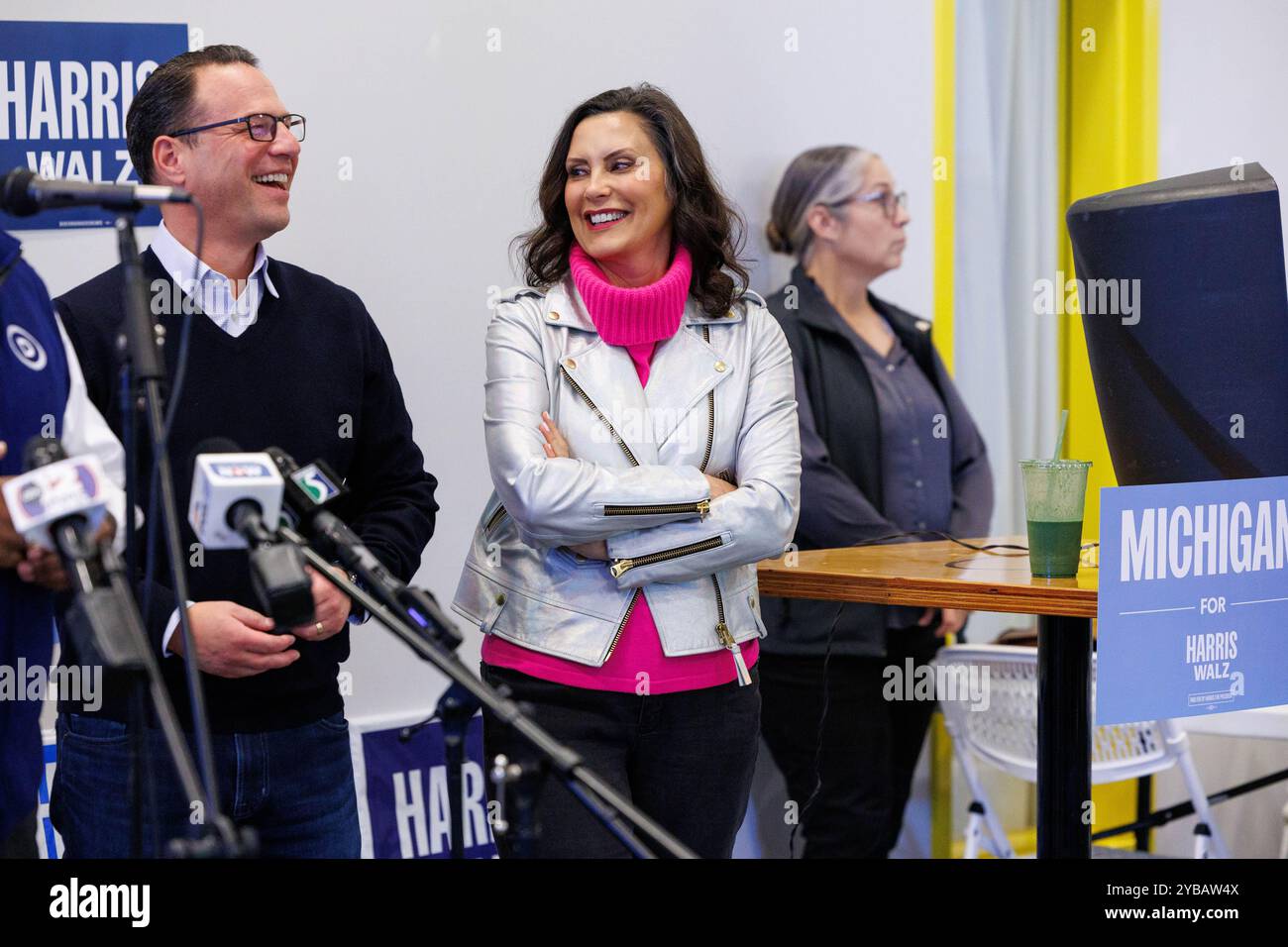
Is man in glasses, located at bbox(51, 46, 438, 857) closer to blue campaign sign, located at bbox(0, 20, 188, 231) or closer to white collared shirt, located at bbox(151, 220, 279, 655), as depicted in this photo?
white collared shirt, located at bbox(151, 220, 279, 655)

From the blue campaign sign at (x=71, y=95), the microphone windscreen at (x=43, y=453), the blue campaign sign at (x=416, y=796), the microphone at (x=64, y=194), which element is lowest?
the blue campaign sign at (x=416, y=796)

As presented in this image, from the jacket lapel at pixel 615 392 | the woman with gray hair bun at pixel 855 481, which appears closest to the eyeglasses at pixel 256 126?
the jacket lapel at pixel 615 392

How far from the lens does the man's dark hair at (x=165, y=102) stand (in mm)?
2188

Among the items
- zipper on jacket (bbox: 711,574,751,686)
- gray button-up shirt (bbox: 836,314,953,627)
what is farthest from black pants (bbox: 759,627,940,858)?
zipper on jacket (bbox: 711,574,751,686)

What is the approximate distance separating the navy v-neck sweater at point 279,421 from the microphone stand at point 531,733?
0.70 meters

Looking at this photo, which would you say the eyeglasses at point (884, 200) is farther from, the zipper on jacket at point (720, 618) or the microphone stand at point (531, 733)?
the microphone stand at point (531, 733)

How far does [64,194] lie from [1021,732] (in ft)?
8.35

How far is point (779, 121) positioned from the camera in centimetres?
381

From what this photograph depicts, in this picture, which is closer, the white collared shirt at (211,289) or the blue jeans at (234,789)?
the blue jeans at (234,789)

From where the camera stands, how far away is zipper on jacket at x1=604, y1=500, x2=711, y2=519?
6.93ft

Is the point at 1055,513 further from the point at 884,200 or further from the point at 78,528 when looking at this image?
the point at 884,200
